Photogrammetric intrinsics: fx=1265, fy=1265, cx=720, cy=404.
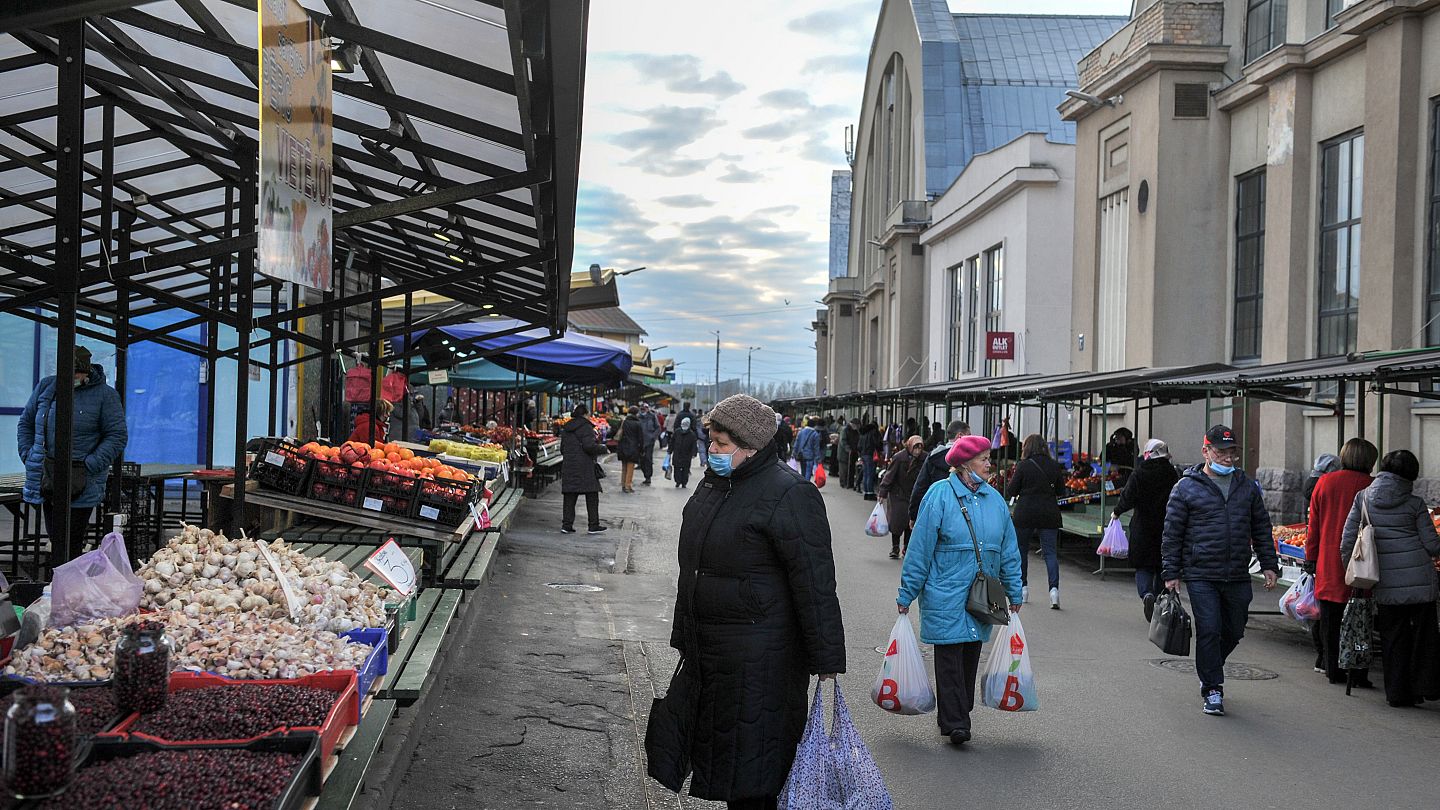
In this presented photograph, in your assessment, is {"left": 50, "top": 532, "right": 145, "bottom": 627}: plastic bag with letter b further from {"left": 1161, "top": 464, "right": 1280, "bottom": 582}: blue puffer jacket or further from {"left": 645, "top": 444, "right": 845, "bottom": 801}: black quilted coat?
{"left": 1161, "top": 464, "right": 1280, "bottom": 582}: blue puffer jacket

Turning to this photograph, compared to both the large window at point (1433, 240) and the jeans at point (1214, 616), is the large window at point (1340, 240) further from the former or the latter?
the jeans at point (1214, 616)

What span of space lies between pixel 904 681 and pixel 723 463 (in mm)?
2547

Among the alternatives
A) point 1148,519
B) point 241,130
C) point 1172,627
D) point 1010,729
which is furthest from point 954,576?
point 241,130

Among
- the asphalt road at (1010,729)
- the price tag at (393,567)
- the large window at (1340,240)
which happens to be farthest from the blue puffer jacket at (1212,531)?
the large window at (1340,240)

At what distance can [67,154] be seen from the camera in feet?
17.6

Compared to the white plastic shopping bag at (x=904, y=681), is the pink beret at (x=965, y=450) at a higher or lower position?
higher

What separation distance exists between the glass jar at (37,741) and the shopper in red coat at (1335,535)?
8512 millimetres

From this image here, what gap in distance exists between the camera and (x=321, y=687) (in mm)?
4527

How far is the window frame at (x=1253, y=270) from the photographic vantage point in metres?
21.2

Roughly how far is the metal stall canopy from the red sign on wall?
68.4 ft

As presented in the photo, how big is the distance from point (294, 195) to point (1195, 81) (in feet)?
67.1

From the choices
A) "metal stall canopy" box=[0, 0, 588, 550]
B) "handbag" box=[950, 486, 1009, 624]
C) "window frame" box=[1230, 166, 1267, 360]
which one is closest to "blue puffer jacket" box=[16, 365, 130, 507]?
"metal stall canopy" box=[0, 0, 588, 550]

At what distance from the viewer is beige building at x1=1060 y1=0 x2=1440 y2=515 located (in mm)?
15859

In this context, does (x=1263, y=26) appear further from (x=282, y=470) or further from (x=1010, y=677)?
(x=282, y=470)
